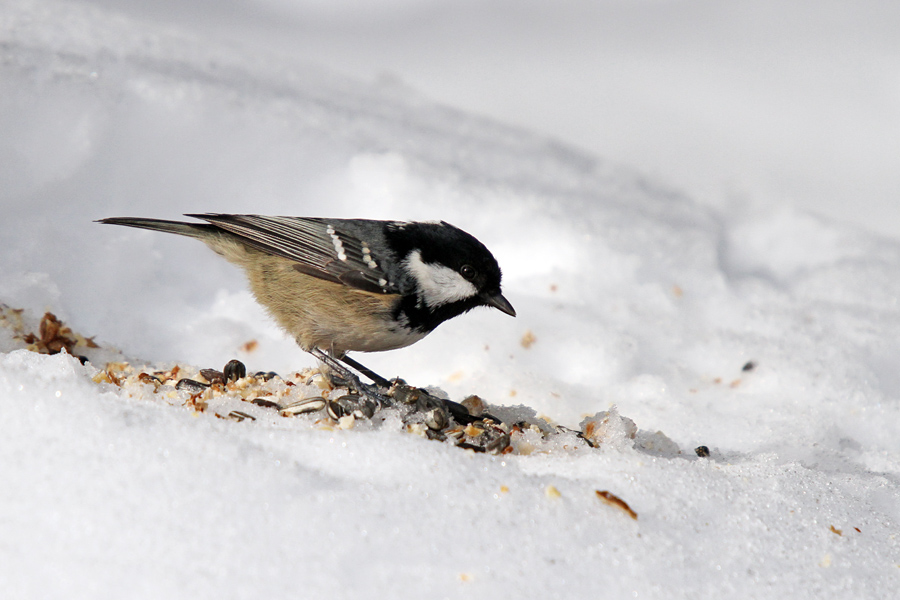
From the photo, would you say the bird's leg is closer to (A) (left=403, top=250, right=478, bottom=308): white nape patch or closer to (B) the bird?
(B) the bird

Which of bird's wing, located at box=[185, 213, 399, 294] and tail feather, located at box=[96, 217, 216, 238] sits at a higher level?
bird's wing, located at box=[185, 213, 399, 294]

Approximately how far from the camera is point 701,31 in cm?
647

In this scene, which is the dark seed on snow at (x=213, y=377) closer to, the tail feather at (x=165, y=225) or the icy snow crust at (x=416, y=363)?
the icy snow crust at (x=416, y=363)

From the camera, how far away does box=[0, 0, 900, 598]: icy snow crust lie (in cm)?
136

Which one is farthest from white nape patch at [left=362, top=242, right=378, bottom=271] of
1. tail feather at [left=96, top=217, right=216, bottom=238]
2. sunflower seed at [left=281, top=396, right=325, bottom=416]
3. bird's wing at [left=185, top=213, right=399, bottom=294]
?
tail feather at [left=96, top=217, right=216, bottom=238]

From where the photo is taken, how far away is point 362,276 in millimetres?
2125

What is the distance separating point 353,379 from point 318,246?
1.40ft

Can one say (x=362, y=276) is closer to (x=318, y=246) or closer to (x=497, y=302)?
(x=318, y=246)

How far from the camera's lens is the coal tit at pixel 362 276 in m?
2.12

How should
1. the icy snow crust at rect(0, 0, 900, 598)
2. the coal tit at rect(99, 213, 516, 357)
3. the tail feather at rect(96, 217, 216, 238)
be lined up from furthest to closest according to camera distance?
the tail feather at rect(96, 217, 216, 238), the coal tit at rect(99, 213, 516, 357), the icy snow crust at rect(0, 0, 900, 598)

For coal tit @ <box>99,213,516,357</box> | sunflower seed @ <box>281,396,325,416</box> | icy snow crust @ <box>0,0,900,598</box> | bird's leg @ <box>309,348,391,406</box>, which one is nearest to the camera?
icy snow crust @ <box>0,0,900,598</box>

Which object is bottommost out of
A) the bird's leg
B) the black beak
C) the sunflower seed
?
the bird's leg

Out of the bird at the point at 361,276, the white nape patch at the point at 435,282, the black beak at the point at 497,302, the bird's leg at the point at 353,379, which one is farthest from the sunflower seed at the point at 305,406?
the black beak at the point at 497,302

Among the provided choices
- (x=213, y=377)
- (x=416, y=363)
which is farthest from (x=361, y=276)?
(x=416, y=363)
